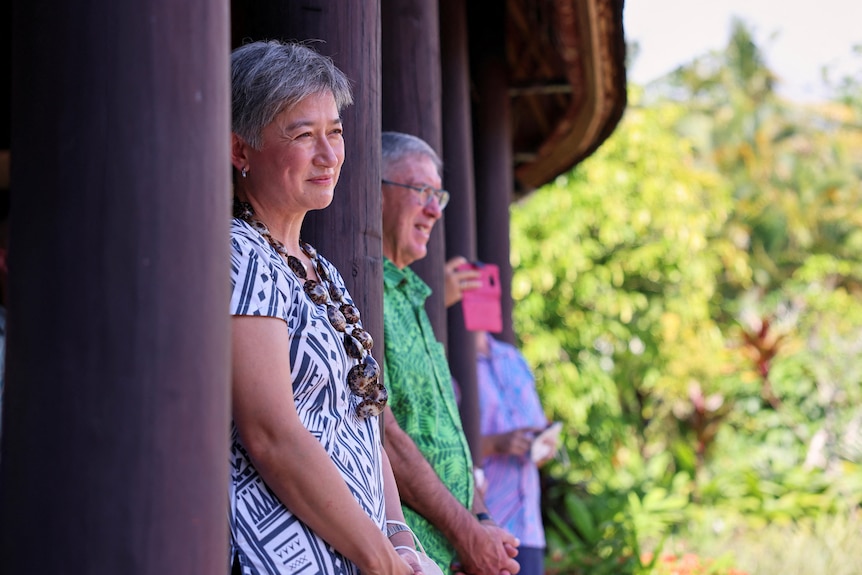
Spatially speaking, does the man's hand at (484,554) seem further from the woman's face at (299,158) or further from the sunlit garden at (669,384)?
the sunlit garden at (669,384)

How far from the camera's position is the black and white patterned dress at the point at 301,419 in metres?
1.56

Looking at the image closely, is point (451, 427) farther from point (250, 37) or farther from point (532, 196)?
point (532, 196)

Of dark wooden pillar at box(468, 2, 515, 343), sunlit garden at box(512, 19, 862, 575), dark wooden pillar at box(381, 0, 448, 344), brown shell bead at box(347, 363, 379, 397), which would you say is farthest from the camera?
sunlit garden at box(512, 19, 862, 575)

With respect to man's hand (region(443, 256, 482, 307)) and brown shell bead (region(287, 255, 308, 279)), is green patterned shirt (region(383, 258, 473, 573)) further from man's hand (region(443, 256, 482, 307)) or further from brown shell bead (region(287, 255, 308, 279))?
man's hand (region(443, 256, 482, 307))

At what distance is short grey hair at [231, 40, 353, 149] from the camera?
5.77ft

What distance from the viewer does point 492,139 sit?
18.9 feet

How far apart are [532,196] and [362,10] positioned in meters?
6.37

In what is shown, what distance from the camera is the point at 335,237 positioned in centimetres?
219

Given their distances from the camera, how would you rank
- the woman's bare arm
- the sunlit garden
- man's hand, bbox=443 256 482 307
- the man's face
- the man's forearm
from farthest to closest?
the sunlit garden
man's hand, bbox=443 256 482 307
the man's face
the man's forearm
the woman's bare arm

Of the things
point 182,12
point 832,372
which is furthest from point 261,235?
point 832,372

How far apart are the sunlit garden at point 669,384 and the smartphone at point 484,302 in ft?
9.23

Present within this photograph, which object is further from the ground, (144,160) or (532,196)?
(532,196)

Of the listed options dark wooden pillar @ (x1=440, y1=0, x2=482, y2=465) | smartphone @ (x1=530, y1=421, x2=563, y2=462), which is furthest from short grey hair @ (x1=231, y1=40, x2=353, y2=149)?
dark wooden pillar @ (x1=440, y1=0, x2=482, y2=465)

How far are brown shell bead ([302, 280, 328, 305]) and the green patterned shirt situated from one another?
62 centimetres
